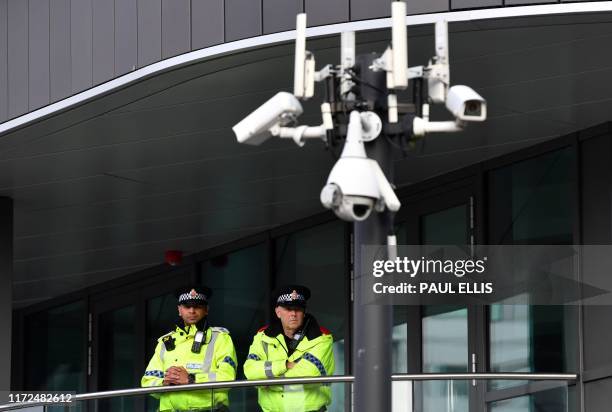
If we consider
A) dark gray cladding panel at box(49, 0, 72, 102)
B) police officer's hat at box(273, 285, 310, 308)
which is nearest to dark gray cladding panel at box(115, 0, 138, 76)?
dark gray cladding panel at box(49, 0, 72, 102)

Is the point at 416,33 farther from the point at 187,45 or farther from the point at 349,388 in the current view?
the point at 349,388

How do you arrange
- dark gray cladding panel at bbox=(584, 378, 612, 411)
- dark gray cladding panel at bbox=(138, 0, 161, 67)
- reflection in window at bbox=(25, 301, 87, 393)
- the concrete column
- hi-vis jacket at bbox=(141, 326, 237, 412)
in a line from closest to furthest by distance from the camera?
1. dark gray cladding panel at bbox=(138, 0, 161, 67)
2. hi-vis jacket at bbox=(141, 326, 237, 412)
3. dark gray cladding panel at bbox=(584, 378, 612, 411)
4. the concrete column
5. reflection in window at bbox=(25, 301, 87, 393)

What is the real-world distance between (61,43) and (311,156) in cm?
286

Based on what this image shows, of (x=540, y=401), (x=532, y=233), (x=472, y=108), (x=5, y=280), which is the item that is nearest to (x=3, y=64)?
(x=5, y=280)

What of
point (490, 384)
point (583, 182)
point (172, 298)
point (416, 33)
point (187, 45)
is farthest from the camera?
point (172, 298)

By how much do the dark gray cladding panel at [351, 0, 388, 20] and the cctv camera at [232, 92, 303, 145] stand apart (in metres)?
3.08

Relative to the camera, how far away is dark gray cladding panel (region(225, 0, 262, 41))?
1202 centimetres

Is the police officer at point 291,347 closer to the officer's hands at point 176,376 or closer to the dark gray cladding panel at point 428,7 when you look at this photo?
the officer's hands at point 176,376

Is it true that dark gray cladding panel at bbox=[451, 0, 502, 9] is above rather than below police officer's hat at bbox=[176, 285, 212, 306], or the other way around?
above

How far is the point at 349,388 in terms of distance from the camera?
42.0 ft

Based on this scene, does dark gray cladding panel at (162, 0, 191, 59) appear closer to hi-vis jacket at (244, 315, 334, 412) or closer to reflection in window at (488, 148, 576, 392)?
hi-vis jacket at (244, 315, 334, 412)

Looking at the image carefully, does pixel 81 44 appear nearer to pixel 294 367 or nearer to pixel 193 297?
pixel 193 297

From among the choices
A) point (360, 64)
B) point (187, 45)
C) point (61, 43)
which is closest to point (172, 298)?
point (61, 43)

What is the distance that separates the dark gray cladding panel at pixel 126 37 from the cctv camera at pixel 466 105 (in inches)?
202
